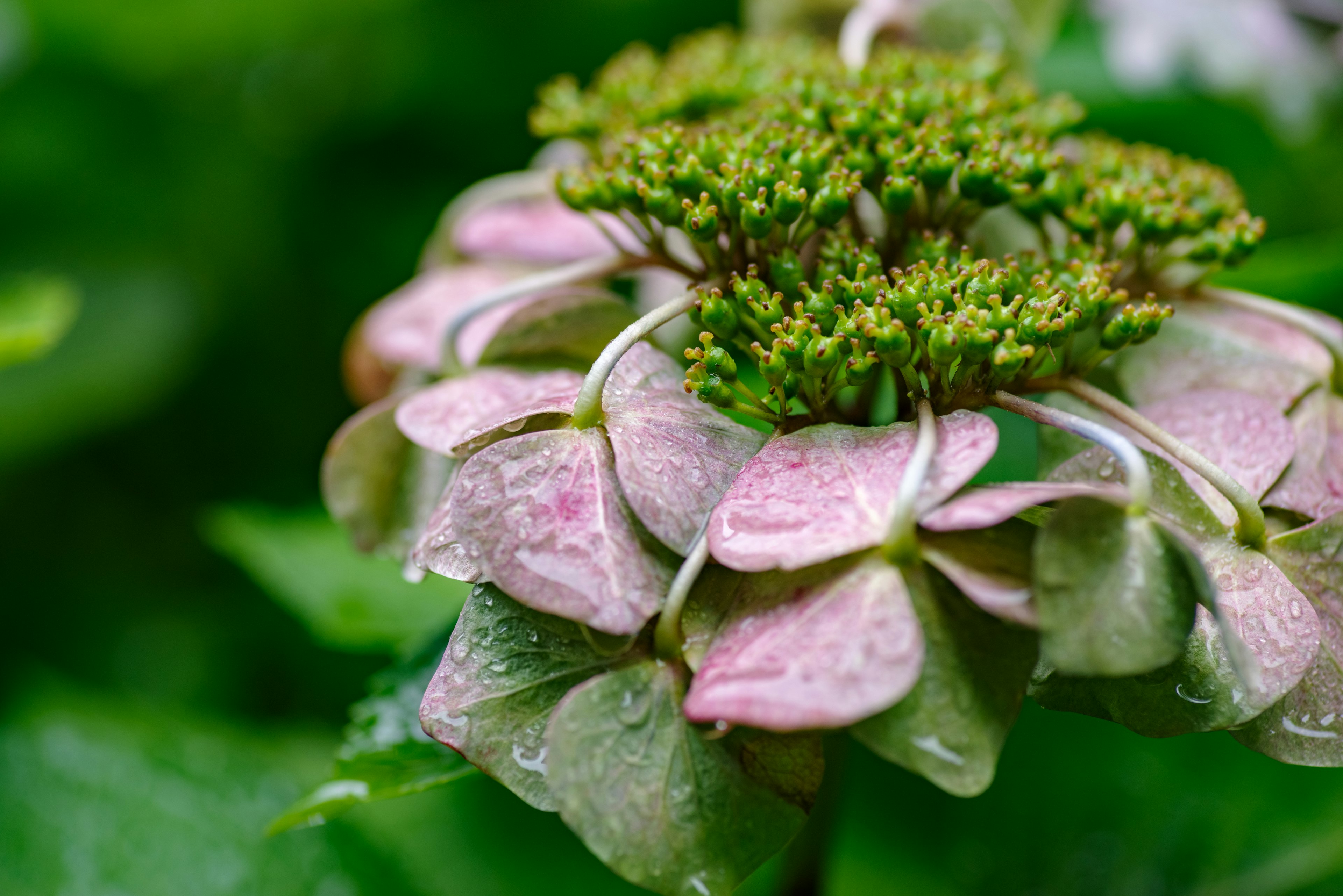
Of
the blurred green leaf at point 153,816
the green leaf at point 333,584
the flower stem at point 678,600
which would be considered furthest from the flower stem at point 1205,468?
the blurred green leaf at point 153,816

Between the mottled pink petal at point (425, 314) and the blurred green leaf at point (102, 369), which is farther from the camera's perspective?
the blurred green leaf at point (102, 369)

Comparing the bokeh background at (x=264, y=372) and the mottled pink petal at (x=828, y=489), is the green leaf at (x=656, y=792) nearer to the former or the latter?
Result: the mottled pink petal at (x=828, y=489)

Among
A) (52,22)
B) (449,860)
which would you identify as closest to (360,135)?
(52,22)

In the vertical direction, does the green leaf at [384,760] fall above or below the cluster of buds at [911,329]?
below

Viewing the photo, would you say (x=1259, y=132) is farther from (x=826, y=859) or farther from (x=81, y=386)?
(x=81, y=386)

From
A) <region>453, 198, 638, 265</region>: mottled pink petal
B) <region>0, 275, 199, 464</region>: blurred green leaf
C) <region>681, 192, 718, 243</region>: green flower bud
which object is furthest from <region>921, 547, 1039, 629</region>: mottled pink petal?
<region>0, 275, 199, 464</region>: blurred green leaf

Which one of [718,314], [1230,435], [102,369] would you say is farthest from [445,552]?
[102,369]

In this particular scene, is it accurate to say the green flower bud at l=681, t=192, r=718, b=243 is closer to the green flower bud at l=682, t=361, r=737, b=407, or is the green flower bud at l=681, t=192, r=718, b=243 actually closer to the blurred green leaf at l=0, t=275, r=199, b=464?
the green flower bud at l=682, t=361, r=737, b=407
